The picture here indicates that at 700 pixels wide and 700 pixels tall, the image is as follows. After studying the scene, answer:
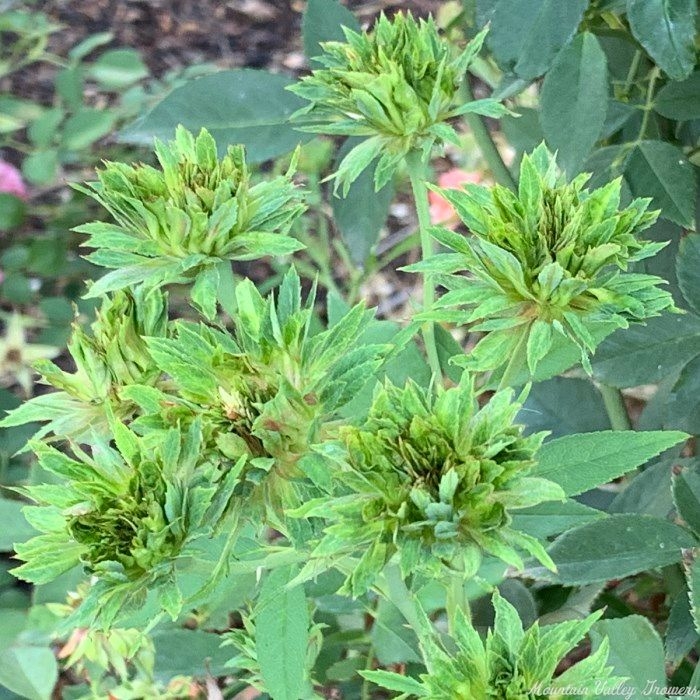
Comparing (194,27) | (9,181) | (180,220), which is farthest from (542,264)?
(194,27)

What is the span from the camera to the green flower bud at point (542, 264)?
437 mm

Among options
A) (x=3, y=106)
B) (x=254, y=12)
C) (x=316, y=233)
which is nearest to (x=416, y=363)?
(x=316, y=233)

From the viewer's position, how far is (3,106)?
172 cm

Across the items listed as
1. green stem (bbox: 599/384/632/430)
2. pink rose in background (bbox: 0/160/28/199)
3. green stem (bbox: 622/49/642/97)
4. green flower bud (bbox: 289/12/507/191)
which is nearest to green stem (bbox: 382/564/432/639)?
green flower bud (bbox: 289/12/507/191)

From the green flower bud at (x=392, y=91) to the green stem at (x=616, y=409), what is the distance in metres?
0.36

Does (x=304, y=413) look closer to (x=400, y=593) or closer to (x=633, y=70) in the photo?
(x=400, y=593)

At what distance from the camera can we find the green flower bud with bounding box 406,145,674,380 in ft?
1.43

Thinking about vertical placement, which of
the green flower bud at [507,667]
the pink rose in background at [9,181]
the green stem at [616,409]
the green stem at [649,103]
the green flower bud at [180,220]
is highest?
the green stem at [649,103]

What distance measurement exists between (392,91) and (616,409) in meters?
0.42

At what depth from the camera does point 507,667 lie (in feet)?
1.40

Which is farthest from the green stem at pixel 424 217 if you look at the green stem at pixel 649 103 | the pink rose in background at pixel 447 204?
the pink rose in background at pixel 447 204

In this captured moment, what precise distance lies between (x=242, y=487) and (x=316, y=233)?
4.34 ft

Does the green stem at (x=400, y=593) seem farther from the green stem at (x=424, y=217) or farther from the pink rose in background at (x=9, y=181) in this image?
the pink rose in background at (x=9, y=181)

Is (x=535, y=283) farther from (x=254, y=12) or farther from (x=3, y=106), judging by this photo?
(x=254, y=12)
